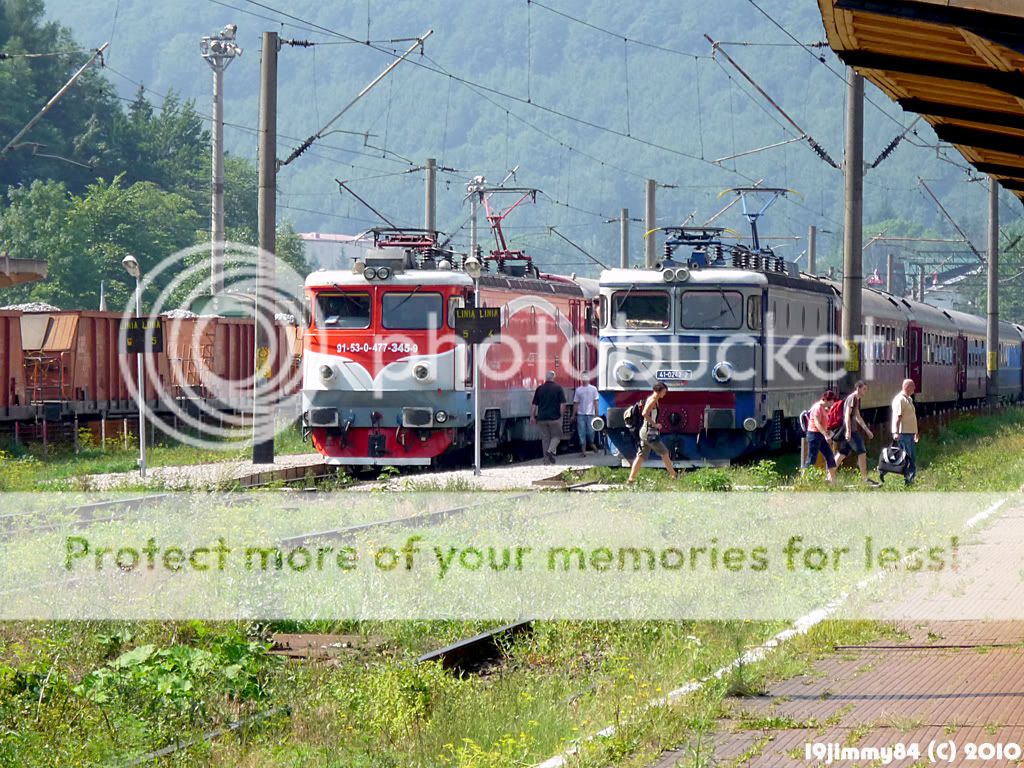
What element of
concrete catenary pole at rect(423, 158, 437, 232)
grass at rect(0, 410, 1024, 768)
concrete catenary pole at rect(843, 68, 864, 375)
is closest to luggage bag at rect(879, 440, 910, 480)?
Result: concrete catenary pole at rect(843, 68, 864, 375)

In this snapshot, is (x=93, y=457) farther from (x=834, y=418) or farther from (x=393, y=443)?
(x=834, y=418)

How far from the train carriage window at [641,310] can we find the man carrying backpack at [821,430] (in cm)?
354

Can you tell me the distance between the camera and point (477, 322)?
24.4m

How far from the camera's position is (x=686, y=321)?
25156 millimetres

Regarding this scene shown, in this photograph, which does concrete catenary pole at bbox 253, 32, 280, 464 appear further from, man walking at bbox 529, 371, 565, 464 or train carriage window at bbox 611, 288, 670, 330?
train carriage window at bbox 611, 288, 670, 330

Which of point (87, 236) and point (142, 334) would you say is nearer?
point (142, 334)

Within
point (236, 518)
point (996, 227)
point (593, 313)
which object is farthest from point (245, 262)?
point (236, 518)

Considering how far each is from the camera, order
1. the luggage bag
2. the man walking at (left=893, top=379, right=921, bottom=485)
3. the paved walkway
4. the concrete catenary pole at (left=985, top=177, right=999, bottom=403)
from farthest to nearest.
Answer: the concrete catenary pole at (left=985, top=177, right=999, bottom=403) → the man walking at (left=893, top=379, right=921, bottom=485) → the luggage bag → the paved walkway

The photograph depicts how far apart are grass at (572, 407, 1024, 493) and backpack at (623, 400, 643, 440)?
68 centimetres

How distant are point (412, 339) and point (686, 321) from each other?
4.35 meters

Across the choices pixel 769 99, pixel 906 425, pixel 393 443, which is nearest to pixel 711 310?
pixel 769 99

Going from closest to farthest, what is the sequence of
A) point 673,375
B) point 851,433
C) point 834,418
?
point 851,433 < point 834,418 < point 673,375

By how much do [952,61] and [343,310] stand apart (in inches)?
684

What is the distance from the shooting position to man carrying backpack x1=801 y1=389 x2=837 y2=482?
873 inches
